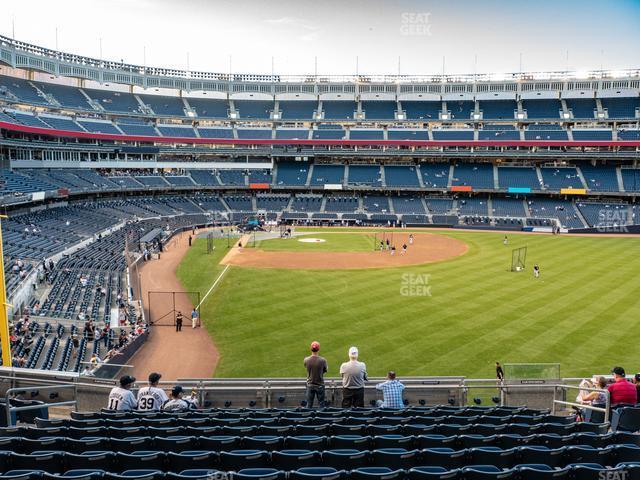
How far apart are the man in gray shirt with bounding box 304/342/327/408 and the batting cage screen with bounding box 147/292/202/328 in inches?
694

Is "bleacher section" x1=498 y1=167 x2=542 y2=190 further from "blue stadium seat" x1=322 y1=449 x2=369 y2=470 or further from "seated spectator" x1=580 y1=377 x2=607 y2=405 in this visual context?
"blue stadium seat" x1=322 y1=449 x2=369 y2=470

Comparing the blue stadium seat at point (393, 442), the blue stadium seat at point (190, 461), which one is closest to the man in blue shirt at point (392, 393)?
the blue stadium seat at point (393, 442)

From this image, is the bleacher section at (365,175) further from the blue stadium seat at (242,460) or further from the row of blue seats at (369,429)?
the blue stadium seat at (242,460)

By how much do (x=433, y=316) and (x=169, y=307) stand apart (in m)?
18.3

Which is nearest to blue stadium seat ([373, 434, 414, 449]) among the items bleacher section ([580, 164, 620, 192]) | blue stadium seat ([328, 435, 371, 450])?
blue stadium seat ([328, 435, 371, 450])

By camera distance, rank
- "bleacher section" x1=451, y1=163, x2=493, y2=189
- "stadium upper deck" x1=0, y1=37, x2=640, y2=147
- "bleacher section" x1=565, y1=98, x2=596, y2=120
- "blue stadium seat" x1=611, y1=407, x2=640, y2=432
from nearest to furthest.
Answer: "blue stadium seat" x1=611, y1=407, x2=640, y2=432, "stadium upper deck" x1=0, y1=37, x2=640, y2=147, "bleacher section" x1=451, y1=163, x2=493, y2=189, "bleacher section" x1=565, y1=98, x2=596, y2=120

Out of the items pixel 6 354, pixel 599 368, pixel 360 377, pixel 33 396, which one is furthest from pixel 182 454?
pixel 599 368

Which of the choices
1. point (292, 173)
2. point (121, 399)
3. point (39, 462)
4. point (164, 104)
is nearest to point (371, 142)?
point (292, 173)

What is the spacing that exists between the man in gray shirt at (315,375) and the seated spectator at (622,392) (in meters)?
7.12

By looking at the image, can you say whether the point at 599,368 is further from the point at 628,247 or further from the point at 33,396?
the point at 628,247

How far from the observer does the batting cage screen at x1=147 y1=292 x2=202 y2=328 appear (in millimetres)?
29109

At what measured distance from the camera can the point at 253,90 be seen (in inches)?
3853

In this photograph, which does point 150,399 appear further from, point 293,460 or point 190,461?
point 293,460

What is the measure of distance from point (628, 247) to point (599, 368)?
1656 inches
